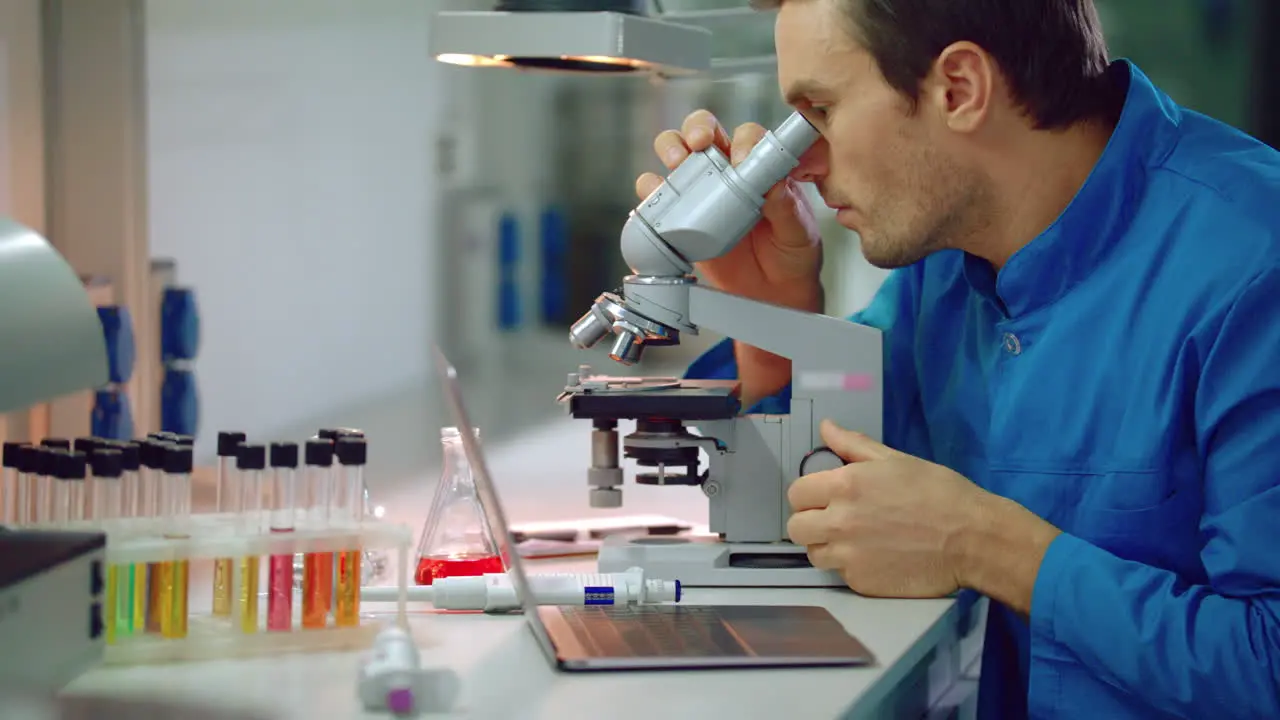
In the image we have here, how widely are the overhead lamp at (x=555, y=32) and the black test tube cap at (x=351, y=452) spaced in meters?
0.49

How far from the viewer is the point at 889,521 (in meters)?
1.35

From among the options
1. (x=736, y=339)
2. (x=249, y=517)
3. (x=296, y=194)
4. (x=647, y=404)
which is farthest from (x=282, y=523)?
(x=296, y=194)

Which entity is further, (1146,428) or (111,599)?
(1146,428)

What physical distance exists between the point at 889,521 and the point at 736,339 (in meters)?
0.26

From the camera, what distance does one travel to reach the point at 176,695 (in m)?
1.04

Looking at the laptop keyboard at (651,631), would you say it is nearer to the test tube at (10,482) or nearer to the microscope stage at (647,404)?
the microscope stage at (647,404)

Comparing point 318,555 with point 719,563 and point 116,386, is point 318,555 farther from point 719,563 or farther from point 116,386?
point 116,386

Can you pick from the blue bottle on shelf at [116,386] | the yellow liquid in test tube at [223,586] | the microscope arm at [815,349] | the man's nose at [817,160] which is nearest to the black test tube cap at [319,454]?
the yellow liquid in test tube at [223,586]

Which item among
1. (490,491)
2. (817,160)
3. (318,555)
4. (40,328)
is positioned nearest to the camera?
(40,328)

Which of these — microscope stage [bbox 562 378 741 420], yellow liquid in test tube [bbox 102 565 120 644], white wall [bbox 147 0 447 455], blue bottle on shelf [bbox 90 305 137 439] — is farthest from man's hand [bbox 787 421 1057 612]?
white wall [bbox 147 0 447 455]

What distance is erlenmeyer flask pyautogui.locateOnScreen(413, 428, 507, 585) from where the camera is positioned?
1449 mm

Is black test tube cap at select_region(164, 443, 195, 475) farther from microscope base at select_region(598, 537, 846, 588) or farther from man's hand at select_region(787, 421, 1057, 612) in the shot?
man's hand at select_region(787, 421, 1057, 612)

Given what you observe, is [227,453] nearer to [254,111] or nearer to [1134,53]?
[254,111]

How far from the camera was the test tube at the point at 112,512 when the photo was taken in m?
1.09
